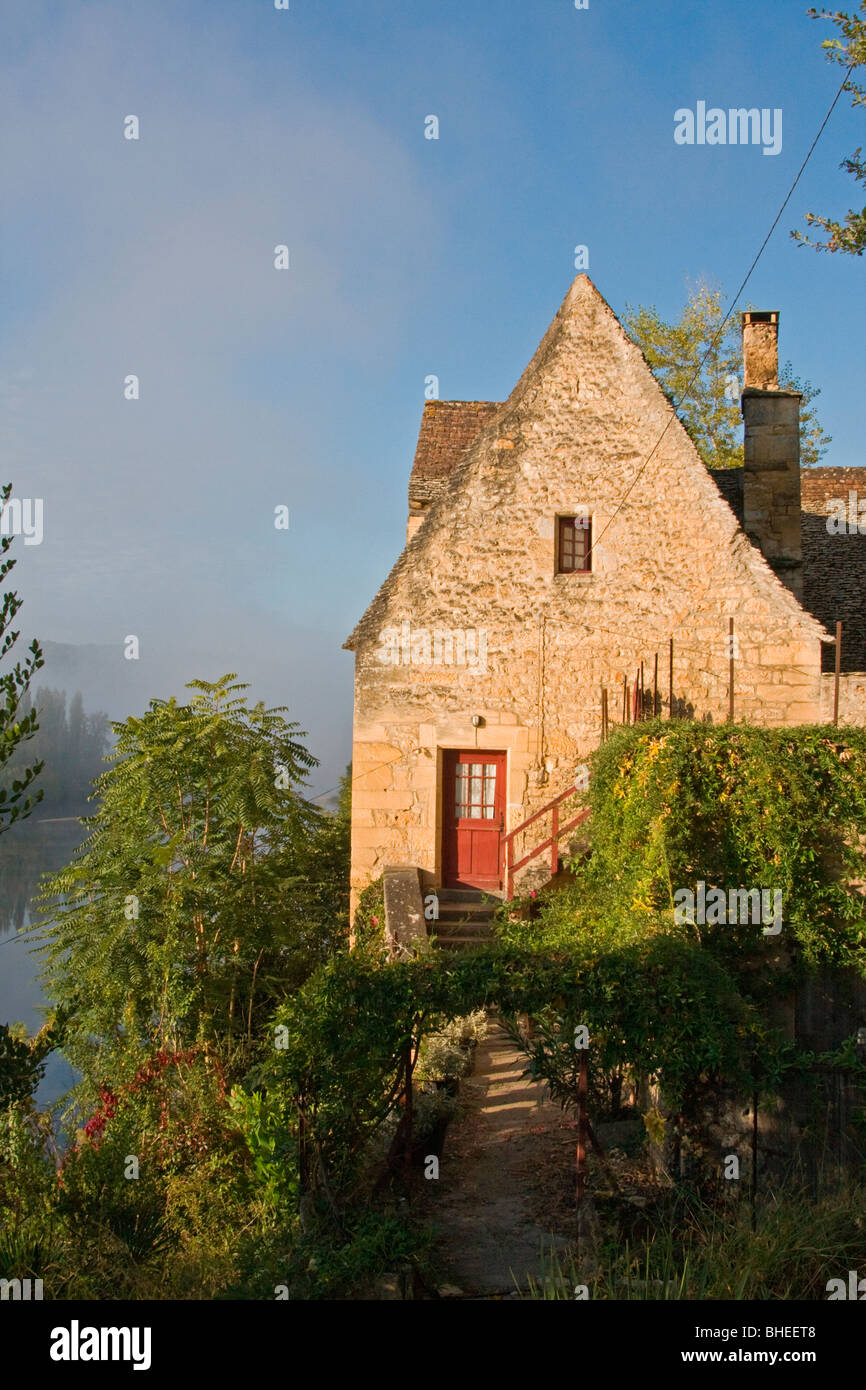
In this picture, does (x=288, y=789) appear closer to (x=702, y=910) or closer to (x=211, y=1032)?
(x=211, y=1032)

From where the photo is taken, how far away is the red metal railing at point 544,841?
12.1 meters

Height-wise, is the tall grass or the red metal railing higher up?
the red metal railing

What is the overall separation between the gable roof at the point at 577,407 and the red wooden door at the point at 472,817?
2212 mm

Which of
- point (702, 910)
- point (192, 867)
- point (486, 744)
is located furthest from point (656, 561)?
point (192, 867)

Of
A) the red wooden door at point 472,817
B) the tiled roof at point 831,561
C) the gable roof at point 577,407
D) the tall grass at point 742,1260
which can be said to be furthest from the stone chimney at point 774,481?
the tall grass at point 742,1260

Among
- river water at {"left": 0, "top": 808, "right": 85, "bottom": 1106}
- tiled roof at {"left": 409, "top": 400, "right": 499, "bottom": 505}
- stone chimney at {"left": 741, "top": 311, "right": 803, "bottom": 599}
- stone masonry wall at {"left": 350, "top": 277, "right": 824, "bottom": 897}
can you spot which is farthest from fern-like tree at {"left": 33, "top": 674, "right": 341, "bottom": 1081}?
river water at {"left": 0, "top": 808, "right": 85, "bottom": 1106}

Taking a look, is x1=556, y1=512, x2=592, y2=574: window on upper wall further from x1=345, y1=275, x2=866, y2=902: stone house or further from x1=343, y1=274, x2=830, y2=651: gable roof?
x1=343, y1=274, x2=830, y2=651: gable roof

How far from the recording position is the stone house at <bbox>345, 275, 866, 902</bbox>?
519 inches

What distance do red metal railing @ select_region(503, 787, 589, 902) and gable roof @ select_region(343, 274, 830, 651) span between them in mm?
3287

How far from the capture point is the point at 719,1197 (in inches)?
245

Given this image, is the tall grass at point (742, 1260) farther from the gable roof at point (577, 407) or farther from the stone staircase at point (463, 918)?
the gable roof at point (577, 407)

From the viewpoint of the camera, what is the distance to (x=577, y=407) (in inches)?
536

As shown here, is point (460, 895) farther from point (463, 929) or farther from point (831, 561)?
point (831, 561)

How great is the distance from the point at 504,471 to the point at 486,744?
3.83 m
